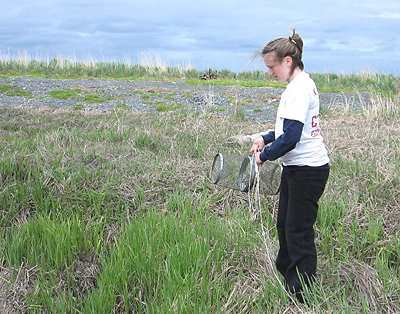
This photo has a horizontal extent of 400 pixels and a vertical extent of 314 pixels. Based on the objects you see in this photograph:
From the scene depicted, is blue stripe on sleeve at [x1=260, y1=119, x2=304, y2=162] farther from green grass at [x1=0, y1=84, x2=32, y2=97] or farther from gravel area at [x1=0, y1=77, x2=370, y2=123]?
green grass at [x1=0, y1=84, x2=32, y2=97]

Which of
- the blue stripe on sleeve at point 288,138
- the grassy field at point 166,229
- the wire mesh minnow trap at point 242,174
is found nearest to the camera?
the blue stripe on sleeve at point 288,138

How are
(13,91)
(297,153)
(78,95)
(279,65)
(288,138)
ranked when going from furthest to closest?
(13,91)
(78,95)
(279,65)
(297,153)
(288,138)

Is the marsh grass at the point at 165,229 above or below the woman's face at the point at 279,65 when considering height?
below

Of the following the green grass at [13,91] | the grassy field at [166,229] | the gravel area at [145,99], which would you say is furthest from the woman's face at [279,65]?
the green grass at [13,91]

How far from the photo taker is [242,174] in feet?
11.6

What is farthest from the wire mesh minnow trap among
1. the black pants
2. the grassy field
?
the black pants

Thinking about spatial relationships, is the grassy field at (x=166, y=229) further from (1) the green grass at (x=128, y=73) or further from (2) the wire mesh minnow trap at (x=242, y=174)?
(1) the green grass at (x=128, y=73)

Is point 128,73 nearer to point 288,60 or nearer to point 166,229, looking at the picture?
point 166,229

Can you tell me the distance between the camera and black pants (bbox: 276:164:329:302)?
290 centimetres

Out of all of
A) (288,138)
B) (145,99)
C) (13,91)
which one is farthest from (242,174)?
(13,91)

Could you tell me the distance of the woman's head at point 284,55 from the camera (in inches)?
116

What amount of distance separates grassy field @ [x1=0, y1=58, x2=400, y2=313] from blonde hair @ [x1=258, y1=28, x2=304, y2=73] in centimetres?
109

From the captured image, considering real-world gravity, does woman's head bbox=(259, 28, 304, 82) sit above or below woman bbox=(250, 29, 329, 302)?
above

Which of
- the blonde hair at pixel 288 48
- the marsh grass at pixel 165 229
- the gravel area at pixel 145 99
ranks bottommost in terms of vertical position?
the marsh grass at pixel 165 229
